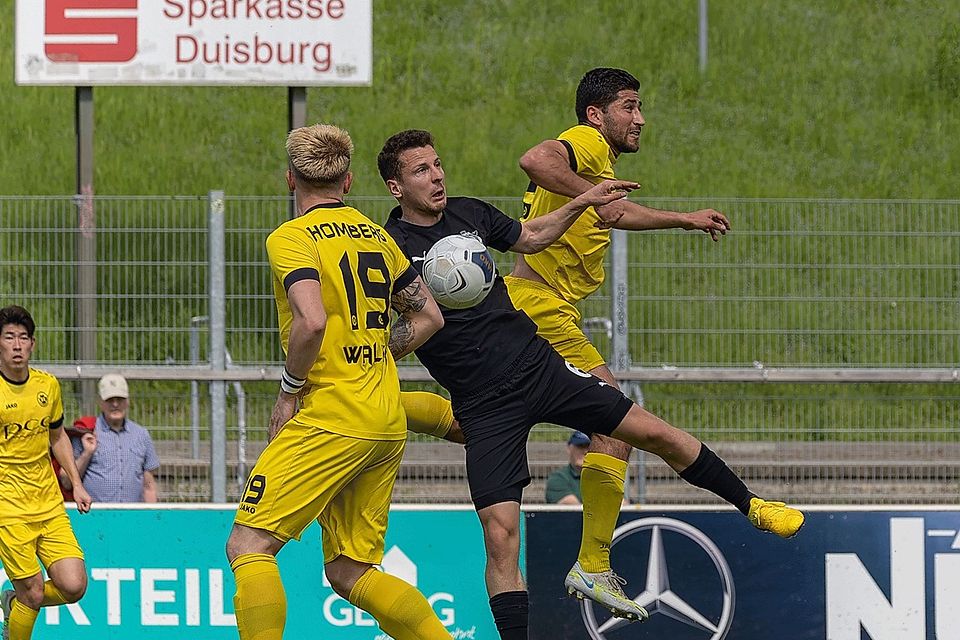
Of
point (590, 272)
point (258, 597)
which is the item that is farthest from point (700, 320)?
point (258, 597)

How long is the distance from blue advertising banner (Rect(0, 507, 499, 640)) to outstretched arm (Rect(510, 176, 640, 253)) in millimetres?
2297

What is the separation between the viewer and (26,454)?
27.2 ft

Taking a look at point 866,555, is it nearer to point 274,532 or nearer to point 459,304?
point 459,304

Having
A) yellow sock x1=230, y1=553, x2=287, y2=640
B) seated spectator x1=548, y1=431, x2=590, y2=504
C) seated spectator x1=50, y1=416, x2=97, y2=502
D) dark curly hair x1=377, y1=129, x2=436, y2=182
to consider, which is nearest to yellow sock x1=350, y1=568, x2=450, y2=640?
yellow sock x1=230, y1=553, x2=287, y2=640

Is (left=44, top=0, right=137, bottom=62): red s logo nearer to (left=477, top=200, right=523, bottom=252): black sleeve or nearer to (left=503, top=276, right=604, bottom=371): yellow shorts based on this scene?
(left=503, top=276, right=604, bottom=371): yellow shorts

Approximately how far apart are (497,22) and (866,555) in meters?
17.2

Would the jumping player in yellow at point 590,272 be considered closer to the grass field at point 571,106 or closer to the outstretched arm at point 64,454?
the outstretched arm at point 64,454

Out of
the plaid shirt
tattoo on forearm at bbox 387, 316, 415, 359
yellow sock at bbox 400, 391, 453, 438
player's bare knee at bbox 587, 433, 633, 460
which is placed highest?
tattoo on forearm at bbox 387, 316, 415, 359

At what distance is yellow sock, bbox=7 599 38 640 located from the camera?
7.88m

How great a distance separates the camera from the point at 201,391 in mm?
10398

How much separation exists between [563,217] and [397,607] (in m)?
1.80

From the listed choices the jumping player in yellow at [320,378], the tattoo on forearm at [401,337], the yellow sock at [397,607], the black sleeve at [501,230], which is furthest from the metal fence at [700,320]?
Answer: the jumping player in yellow at [320,378]

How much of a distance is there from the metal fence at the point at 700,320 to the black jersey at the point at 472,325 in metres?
3.80

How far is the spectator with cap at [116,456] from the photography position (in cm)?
968
